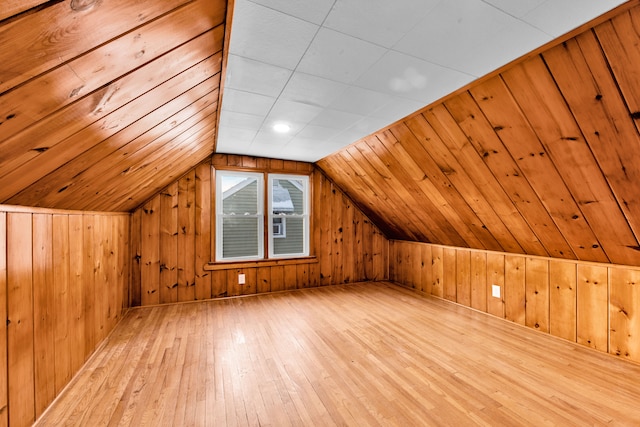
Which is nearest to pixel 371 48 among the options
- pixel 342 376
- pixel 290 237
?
pixel 342 376

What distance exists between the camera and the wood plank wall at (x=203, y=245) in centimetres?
349

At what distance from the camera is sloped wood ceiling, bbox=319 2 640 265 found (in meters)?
1.33

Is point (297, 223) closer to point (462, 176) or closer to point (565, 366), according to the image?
point (462, 176)

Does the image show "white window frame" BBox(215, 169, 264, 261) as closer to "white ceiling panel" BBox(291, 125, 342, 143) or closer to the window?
the window

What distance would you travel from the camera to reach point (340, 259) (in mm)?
4605

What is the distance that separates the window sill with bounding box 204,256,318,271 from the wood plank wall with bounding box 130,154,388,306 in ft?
0.12

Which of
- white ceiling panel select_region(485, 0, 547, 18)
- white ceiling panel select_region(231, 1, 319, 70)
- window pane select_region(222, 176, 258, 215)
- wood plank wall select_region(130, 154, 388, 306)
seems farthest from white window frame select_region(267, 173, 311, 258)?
white ceiling panel select_region(485, 0, 547, 18)

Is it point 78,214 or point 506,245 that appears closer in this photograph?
point 78,214

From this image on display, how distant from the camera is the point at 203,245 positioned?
375cm

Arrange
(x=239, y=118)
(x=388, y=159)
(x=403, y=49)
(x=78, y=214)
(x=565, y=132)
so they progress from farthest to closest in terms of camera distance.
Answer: (x=388, y=159)
(x=239, y=118)
(x=78, y=214)
(x=565, y=132)
(x=403, y=49)

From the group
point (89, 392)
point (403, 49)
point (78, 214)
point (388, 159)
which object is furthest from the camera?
point (388, 159)

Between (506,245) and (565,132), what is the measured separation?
5.53ft

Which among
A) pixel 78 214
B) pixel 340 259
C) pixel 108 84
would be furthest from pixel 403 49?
pixel 340 259

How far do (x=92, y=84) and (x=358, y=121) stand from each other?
1.93 metres
